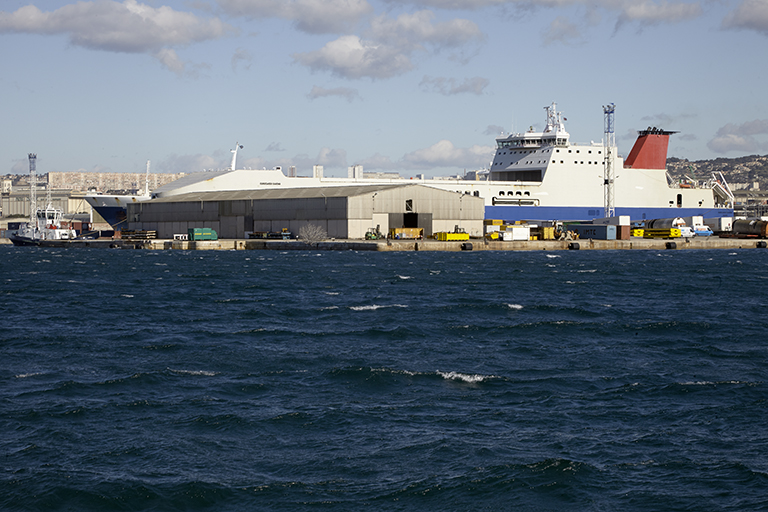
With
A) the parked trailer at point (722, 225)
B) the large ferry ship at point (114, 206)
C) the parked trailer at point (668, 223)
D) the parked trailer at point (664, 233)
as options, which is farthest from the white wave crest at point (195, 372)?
the parked trailer at point (722, 225)

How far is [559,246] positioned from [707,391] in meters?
70.1

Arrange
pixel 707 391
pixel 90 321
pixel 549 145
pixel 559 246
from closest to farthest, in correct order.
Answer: pixel 707 391 < pixel 90 321 < pixel 559 246 < pixel 549 145

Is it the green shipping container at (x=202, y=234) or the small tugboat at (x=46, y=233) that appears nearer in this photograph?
the green shipping container at (x=202, y=234)

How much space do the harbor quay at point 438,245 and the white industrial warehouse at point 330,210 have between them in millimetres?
4264

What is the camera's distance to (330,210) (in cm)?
8538

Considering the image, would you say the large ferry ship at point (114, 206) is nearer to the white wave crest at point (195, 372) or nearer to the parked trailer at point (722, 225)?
the parked trailer at point (722, 225)

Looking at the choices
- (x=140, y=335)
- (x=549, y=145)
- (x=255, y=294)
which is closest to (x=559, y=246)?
(x=549, y=145)

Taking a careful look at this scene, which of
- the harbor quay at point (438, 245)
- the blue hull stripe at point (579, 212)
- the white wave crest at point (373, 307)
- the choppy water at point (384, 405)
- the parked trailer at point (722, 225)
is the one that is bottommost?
the choppy water at point (384, 405)

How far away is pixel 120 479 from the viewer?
1207 cm

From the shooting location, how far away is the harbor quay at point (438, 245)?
3145 inches

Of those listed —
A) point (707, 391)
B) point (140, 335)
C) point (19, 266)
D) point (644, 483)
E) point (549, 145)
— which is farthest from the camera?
point (549, 145)

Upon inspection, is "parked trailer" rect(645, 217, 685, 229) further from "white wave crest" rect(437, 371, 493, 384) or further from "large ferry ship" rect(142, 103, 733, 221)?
"white wave crest" rect(437, 371, 493, 384)

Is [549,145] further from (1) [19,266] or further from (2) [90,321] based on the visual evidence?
(2) [90,321]

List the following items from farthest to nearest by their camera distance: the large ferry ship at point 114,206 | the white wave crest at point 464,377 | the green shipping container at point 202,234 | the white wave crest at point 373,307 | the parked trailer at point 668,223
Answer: the large ferry ship at point 114,206 < the parked trailer at point 668,223 < the green shipping container at point 202,234 < the white wave crest at point 373,307 < the white wave crest at point 464,377
